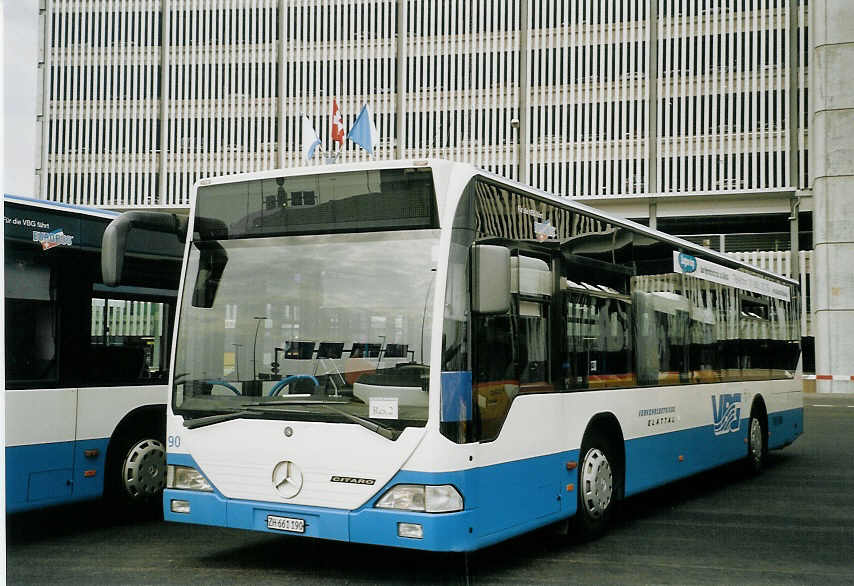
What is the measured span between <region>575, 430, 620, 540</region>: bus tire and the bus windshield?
2450mm

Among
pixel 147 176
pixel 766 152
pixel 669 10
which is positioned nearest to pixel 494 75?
pixel 669 10

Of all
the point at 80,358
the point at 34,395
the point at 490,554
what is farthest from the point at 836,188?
the point at 34,395

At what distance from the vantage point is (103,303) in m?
9.00

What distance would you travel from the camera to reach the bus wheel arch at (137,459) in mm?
9203

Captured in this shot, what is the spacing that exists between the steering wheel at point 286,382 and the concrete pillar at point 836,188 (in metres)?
42.0

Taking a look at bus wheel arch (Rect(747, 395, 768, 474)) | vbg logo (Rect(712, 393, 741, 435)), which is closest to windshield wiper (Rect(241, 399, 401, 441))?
vbg logo (Rect(712, 393, 741, 435))

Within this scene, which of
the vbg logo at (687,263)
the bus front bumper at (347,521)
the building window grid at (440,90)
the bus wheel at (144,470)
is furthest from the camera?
the building window grid at (440,90)

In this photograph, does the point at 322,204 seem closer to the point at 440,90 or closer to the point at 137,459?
the point at 137,459

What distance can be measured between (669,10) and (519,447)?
5921 cm

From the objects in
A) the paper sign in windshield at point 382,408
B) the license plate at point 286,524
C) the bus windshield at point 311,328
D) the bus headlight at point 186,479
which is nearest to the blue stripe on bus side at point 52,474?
the bus headlight at point 186,479

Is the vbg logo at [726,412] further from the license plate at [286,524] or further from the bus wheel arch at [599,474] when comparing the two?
the license plate at [286,524]

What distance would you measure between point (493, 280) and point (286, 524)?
2.19m

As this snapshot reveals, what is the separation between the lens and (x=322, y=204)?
7.34 metres

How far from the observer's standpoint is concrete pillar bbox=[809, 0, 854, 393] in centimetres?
4412
